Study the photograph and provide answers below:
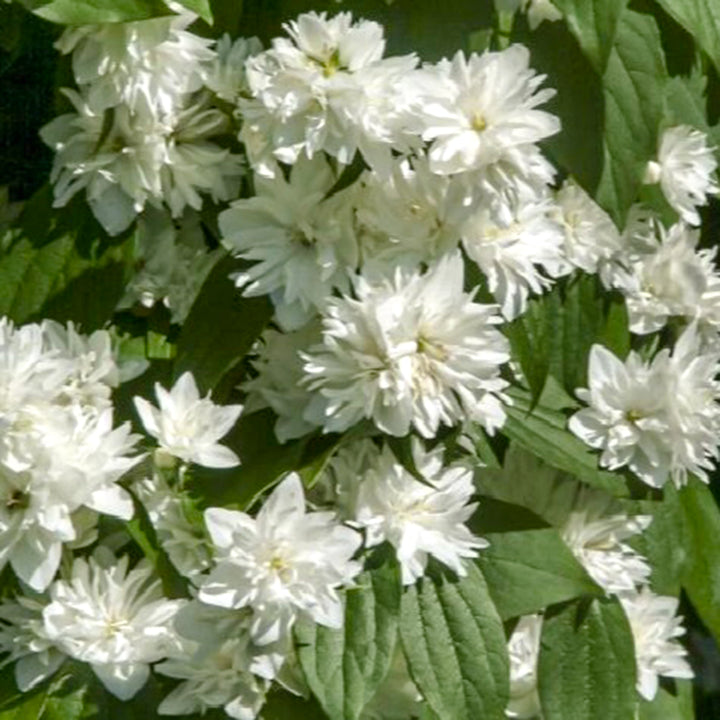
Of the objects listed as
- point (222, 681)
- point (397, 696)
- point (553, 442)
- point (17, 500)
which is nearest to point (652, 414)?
point (553, 442)

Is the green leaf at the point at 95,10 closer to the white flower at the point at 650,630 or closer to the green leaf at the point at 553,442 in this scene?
the green leaf at the point at 553,442

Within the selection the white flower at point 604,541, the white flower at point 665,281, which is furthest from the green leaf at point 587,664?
the white flower at point 665,281

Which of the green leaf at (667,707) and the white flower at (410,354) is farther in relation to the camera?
the green leaf at (667,707)

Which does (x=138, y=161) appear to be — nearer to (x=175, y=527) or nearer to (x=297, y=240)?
(x=297, y=240)

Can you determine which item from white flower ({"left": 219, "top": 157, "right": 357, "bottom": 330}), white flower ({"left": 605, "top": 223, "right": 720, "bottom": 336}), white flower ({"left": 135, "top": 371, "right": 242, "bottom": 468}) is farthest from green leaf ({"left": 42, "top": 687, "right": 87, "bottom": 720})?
white flower ({"left": 605, "top": 223, "right": 720, "bottom": 336})

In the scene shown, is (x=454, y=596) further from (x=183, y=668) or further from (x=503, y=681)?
(x=183, y=668)

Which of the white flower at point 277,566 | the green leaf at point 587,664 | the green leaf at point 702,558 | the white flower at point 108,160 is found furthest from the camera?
the green leaf at point 702,558
